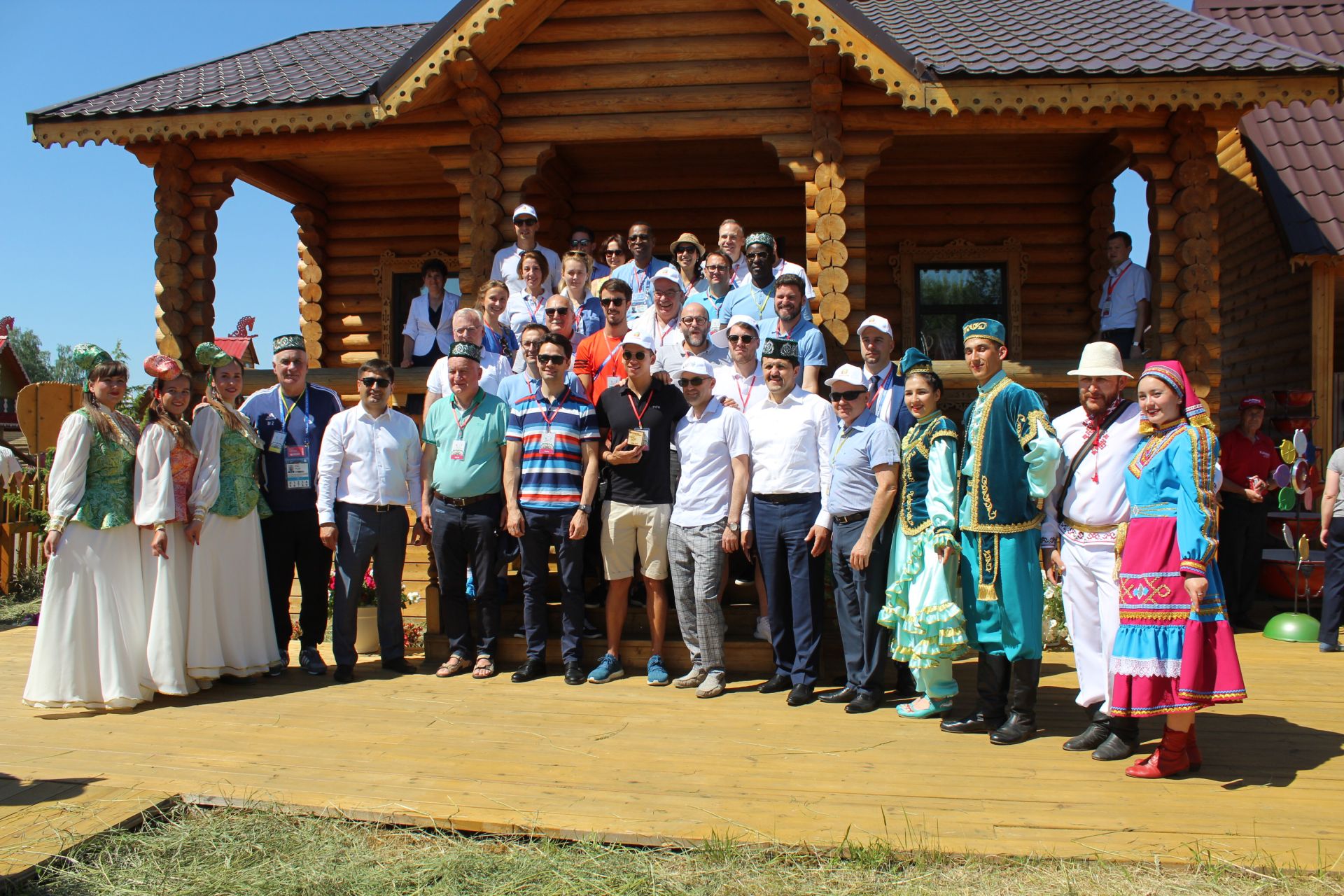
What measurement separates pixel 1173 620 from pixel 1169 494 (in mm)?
524

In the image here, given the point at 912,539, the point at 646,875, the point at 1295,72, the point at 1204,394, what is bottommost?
the point at 646,875

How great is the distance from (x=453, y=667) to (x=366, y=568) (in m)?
0.82

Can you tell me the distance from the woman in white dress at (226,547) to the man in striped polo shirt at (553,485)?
155cm

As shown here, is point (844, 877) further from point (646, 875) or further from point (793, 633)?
point (793, 633)

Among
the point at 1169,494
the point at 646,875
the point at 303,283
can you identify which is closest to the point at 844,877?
the point at 646,875

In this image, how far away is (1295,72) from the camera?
7062 mm

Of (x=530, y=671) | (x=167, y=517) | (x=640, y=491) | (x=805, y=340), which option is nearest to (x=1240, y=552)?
(x=805, y=340)

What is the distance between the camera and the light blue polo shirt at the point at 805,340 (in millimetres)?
6121

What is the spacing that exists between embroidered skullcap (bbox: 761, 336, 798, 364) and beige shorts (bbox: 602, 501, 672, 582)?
107 cm

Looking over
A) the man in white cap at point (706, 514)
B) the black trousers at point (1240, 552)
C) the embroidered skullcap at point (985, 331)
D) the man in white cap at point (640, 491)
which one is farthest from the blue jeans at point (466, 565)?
the black trousers at point (1240, 552)

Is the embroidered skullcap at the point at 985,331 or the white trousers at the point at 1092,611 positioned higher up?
the embroidered skullcap at the point at 985,331

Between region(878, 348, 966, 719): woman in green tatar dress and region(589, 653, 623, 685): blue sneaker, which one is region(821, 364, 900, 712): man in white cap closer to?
region(878, 348, 966, 719): woman in green tatar dress

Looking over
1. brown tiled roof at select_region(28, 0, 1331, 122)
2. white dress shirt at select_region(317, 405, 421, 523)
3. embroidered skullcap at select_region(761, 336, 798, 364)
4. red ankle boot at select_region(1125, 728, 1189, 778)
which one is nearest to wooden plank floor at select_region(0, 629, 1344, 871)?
red ankle boot at select_region(1125, 728, 1189, 778)

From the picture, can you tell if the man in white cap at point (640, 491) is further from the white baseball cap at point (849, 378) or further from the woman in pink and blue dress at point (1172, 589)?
the woman in pink and blue dress at point (1172, 589)
